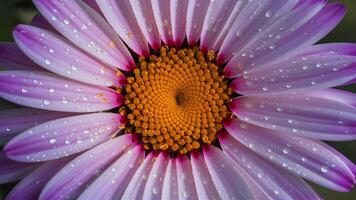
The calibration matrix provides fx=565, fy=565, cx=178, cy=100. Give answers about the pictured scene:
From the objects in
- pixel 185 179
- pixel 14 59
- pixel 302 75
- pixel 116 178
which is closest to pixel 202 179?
pixel 185 179

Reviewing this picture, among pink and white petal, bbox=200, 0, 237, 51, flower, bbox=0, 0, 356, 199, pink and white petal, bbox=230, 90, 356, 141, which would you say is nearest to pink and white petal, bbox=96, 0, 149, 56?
flower, bbox=0, 0, 356, 199

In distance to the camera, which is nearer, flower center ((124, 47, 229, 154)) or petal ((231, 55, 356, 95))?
petal ((231, 55, 356, 95))

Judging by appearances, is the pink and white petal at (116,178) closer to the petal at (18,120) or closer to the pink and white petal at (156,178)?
the pink and white petal at (156,178)

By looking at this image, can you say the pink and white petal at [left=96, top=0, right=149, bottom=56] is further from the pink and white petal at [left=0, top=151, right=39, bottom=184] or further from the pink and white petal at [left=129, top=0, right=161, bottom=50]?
the pink and white petal at [left=0, top=151, right=39, bottom=184]

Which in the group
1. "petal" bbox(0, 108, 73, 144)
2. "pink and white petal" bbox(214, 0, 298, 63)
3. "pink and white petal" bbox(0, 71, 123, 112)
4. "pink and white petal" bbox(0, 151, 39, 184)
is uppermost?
"pink and white petal" bbox(214, 0, 298, 63)

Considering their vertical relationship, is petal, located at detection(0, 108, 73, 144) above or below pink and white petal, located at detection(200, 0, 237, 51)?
below

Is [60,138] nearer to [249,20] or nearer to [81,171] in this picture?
[81,171]
